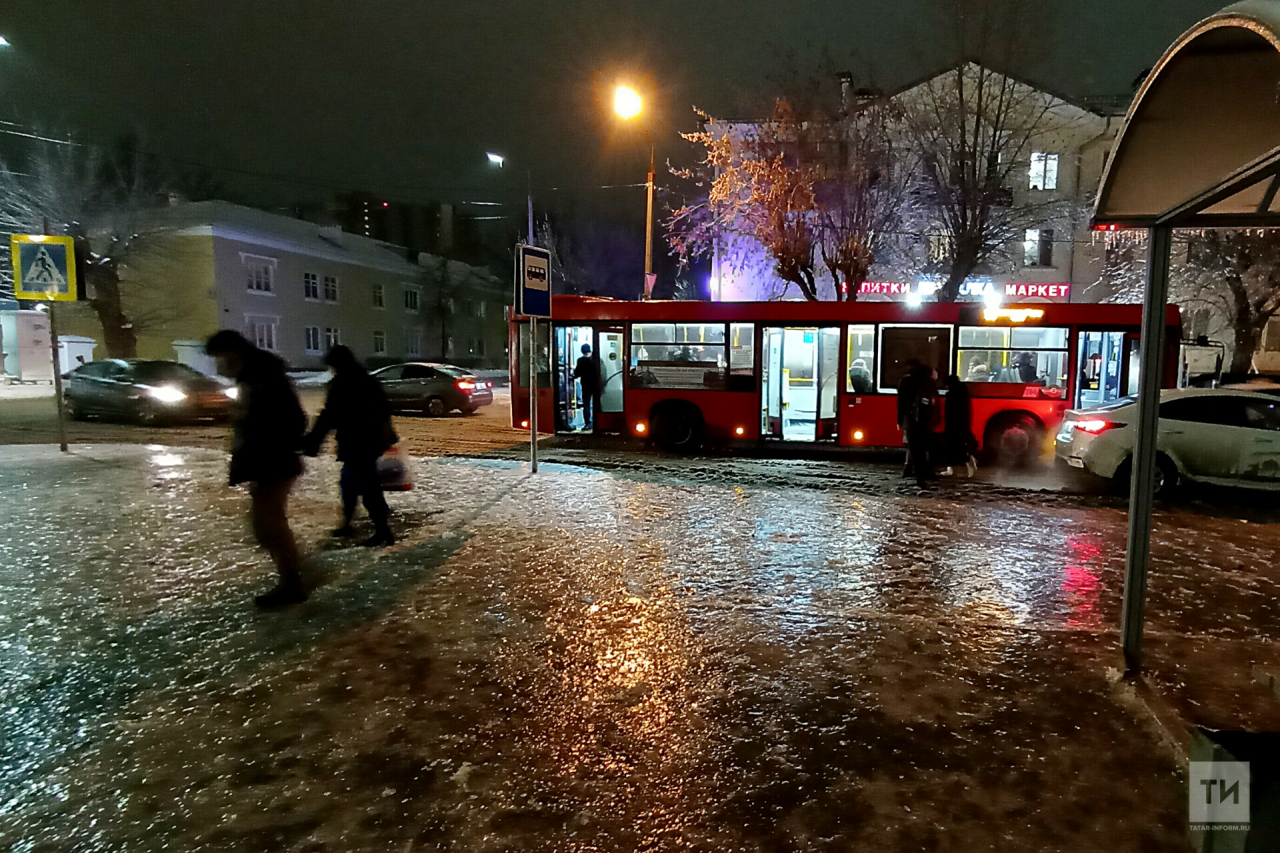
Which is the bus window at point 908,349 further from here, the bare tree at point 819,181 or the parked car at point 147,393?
the parked car at point 147,393

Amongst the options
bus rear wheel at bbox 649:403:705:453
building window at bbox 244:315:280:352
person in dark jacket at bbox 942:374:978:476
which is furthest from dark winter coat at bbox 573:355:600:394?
building window at bbox 244:315:280:352

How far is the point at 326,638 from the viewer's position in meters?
5.16

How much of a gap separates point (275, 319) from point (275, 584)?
3880 centimetres

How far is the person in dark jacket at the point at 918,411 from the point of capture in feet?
35.5

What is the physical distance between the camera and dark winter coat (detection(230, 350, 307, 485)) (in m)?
5.35

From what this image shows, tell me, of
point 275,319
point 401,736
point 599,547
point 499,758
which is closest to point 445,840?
point 499,758

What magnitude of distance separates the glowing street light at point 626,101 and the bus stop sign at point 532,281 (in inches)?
279

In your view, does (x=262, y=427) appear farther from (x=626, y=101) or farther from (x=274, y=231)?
(x=274, y=231)

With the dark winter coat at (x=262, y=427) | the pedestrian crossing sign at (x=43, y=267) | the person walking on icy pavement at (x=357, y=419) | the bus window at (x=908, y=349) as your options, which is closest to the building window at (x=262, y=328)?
the pedestrian crossing sign at (x=43, y=267)

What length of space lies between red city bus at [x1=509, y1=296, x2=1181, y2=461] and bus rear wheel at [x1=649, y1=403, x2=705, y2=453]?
20 millimetres

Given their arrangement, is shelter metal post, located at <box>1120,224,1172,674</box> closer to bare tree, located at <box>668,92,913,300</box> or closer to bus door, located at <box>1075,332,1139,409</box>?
bus door, located at <box>1075,332,1139,409</box>

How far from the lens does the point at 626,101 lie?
16.4m

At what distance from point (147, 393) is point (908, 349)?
55.0 feet

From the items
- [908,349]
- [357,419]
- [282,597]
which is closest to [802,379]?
[908,349]
